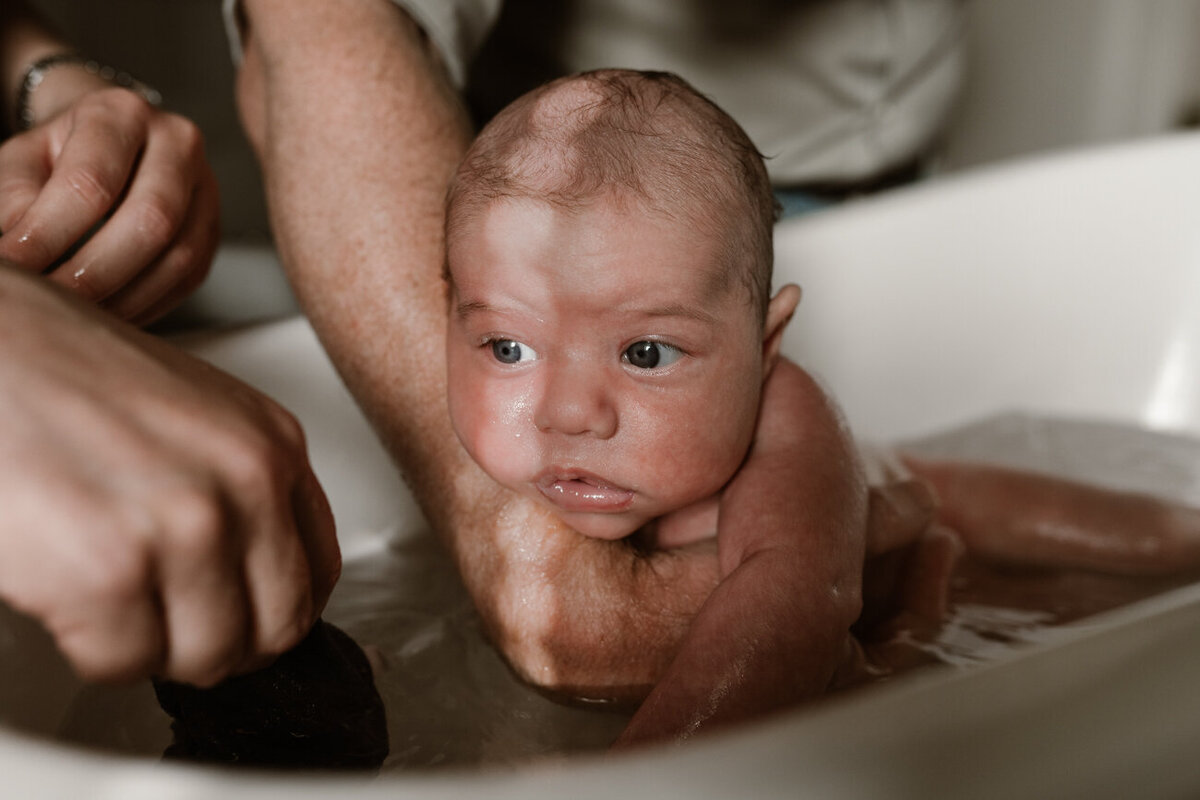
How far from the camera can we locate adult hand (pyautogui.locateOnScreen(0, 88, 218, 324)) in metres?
0.69

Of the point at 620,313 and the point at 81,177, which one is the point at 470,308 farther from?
the point at 81,177

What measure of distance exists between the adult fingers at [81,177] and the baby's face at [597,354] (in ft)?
0.76

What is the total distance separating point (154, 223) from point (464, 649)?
0.38m

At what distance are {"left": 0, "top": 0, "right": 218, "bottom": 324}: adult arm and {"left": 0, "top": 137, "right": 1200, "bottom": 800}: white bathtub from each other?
22cm

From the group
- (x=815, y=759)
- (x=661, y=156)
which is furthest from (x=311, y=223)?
(x=815, y=759)

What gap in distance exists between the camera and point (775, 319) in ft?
2.64

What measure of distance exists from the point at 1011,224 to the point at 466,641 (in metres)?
0.91

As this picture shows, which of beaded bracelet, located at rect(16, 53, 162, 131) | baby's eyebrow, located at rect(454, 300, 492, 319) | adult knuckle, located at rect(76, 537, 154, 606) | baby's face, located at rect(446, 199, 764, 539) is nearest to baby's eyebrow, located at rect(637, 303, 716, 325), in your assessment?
baby's face, located at rect(446, 199, 764, 539)

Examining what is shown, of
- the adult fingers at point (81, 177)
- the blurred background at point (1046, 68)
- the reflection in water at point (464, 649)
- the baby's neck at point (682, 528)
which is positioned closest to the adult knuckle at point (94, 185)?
the adult fingers at point (81, 177)

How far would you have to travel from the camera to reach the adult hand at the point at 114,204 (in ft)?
2.27

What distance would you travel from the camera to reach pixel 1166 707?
0.45 metres

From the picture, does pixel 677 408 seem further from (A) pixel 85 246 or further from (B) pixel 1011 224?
(B) pixel 1011 224

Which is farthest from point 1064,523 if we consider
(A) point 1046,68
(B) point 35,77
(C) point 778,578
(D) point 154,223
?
(A) point 1046,68

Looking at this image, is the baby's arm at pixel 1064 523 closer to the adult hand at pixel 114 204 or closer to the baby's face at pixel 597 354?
the baby's face at pixel 597 354
